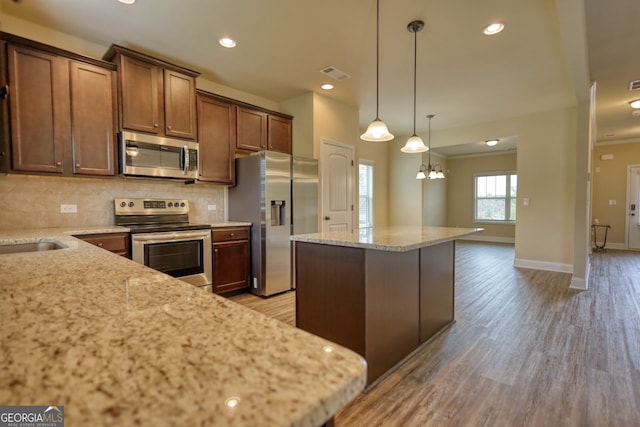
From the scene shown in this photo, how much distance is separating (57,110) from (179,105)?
1.06 m

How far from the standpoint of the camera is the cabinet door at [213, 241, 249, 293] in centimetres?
352

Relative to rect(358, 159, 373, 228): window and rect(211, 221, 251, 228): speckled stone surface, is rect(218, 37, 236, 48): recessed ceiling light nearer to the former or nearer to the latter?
rect(211, 221, 251, 228): speckled stone surface

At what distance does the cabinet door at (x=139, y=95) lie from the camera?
2.94m

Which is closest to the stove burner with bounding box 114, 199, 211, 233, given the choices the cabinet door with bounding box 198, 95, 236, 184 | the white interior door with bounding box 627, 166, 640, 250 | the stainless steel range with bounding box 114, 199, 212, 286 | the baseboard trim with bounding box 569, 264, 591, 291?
the stainless steel range with bounding box 114, 199, 212, 286

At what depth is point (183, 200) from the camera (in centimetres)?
373

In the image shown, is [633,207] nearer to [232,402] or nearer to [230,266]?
[230,266]

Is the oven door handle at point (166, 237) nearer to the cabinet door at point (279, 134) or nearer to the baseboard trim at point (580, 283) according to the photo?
the cabinet door at point (279, 134)

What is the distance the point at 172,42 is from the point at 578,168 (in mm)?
5169

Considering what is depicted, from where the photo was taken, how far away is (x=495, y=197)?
28.6ft

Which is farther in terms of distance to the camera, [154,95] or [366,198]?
[366,198]

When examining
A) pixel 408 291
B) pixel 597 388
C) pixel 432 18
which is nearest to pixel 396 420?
pixel 408 291

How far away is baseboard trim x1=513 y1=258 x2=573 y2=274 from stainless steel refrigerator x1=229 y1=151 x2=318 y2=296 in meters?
4.02

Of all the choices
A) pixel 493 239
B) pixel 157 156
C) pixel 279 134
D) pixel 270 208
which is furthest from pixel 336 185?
pixel 493 239

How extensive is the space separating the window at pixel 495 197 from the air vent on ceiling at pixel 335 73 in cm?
686
